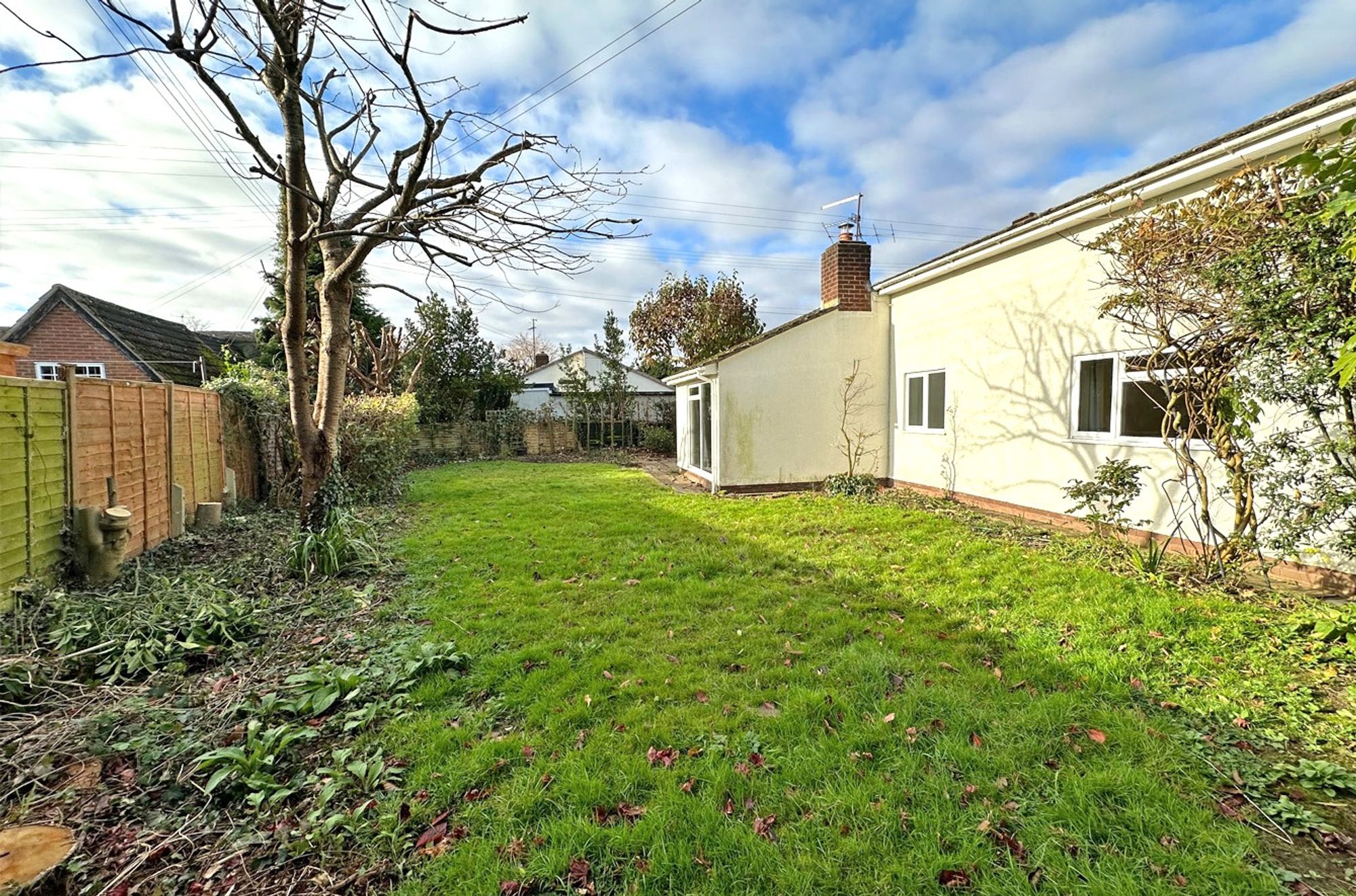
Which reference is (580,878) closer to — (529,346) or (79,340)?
(79,340)

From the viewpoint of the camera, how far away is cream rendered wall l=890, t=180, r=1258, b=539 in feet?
21.6

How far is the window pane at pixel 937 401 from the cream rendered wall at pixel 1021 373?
168mm

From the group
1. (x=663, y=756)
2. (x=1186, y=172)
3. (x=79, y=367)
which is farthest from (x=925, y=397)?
(x=79, y=367)

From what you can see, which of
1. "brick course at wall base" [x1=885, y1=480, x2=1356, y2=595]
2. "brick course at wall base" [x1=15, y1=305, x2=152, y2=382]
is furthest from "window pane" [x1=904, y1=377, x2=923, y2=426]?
"brick course at wall base" [x1=15, y1=305, x2=152, y2=382]

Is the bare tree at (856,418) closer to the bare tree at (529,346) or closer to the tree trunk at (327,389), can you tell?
the tree trunk at (327,389)

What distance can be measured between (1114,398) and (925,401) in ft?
11.9

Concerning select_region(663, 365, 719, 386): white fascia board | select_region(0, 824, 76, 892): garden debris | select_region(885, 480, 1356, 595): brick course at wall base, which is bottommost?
select_region(0, 824, 76, 892): garden debris

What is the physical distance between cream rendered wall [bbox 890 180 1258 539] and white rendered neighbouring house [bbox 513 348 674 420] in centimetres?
814

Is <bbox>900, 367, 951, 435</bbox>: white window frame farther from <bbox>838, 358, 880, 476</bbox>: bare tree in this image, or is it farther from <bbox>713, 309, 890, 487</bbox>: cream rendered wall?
<bbox>838, 358, 880, 476</bbox>: bare tree


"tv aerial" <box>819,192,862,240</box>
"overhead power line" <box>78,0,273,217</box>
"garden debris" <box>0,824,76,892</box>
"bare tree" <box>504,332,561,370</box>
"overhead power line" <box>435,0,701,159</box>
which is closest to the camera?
"garden debris" <box>0,824,76,892</box>

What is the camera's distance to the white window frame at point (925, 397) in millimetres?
9641

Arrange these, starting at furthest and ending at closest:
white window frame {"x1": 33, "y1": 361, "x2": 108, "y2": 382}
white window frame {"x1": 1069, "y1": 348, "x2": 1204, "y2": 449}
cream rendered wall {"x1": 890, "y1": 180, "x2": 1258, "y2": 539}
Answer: white window frame {"x1": 33, "y1": 361, "x2": 108, "y2": 382}, cream rendered wall {"x1": 890, "y1": 180, "x2": 1258, "y2": 539}, white window frame {"x1": 1069, "y1": 348, "x2": 1204, "y2": 449}

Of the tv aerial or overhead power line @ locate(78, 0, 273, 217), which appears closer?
overhead power line @ locate(78, 0, 273, 217)

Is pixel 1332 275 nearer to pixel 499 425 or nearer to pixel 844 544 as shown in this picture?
pixel 844 544
